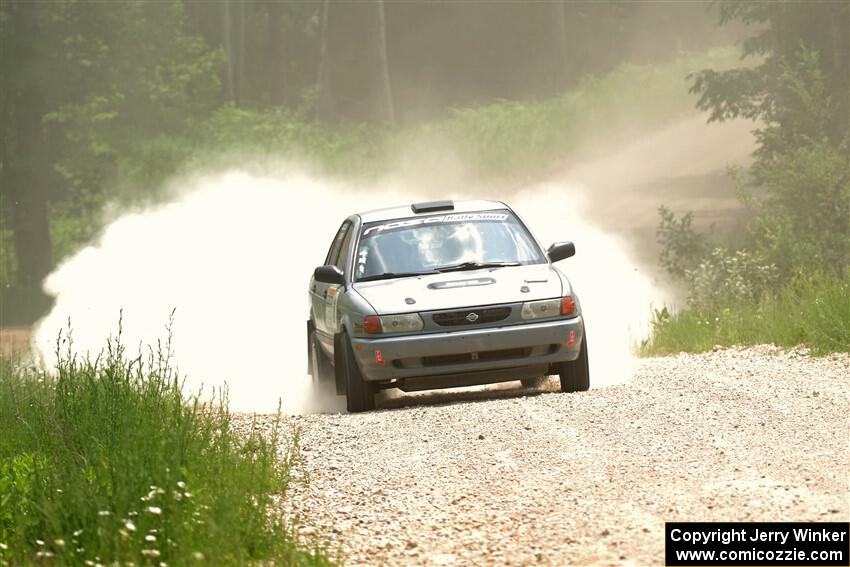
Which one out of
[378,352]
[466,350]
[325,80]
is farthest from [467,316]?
[325,80]

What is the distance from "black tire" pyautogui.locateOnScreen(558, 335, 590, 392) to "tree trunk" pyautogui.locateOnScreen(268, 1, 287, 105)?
4902cm

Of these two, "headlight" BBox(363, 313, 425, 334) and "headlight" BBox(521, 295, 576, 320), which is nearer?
"headlight" BBox(363, 313, 425, 334)

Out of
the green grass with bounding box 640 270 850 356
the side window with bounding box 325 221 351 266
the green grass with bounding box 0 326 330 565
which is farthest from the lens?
the green grass with bounding box 640 270 850 356

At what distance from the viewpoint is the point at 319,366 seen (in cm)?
1449

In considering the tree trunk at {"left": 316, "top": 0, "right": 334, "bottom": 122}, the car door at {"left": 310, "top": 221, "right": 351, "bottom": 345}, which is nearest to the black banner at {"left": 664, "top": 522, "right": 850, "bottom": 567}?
the car door at {"left": 310, "top": 221, "right": 351, "bottom": 345}

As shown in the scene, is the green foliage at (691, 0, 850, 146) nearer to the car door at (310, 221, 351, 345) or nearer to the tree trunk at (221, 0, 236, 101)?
the car door at (310, 221, 351, 345)

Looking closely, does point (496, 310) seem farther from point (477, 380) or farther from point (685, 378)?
point (685, 378)

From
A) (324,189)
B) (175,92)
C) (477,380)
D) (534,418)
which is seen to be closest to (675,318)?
(477,380)

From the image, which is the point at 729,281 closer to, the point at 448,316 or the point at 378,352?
the point at 448,316

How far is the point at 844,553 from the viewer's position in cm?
673

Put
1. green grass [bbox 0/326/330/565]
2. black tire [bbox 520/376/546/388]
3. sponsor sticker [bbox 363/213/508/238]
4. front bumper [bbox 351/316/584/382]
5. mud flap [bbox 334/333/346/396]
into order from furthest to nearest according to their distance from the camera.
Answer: black tire [bbox 520/376/546/388]
sponsor sticker [bbox 363/213/508/238]
mud flap [bbox 334/333/346/396]
front bumper [bbox 351/316/584/382]
green grass [bbox 0/326/330/565]

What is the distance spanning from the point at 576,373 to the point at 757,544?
5.55 metres

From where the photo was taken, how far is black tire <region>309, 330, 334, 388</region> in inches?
559

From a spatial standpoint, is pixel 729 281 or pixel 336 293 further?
pixel 729 281
